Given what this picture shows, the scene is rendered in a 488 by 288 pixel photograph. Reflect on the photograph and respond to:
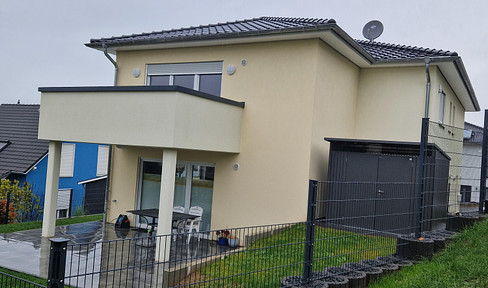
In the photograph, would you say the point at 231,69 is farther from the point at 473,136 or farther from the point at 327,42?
the point at 473,136

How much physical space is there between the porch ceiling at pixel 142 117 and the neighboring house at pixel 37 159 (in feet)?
25.3

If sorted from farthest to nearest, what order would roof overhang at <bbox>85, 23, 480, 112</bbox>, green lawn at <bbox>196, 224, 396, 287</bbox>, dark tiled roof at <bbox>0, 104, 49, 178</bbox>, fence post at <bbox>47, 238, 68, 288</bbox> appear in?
dark tiled roof at <bbox>0, 104, 49, 178</bbox>, roof overhang at <bbox>85, 23, 480, 112</bbox>, green lawn at <bbox>196, 224, 396, 287</bbox>, fence post at <bbox>47, 238, 68, 288</bbox>

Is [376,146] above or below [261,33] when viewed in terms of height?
below

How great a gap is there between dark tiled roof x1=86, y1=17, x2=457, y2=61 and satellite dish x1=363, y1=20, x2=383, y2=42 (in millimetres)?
268

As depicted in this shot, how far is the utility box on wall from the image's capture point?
8.65 meters

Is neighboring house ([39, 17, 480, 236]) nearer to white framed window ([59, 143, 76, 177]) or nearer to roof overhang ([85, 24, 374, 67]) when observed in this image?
roof overhang ([85, 24, 374, 67])

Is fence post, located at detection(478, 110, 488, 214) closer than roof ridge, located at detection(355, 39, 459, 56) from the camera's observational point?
Yes

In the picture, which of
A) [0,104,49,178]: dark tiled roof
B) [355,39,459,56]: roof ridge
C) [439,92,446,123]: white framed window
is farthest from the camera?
[0,104,49,178]: dark tiled roof

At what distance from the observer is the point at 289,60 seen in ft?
35.9

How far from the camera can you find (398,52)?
1298 cm

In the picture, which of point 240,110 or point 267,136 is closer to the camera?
point 267,136

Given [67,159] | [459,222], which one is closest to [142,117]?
[459,222]

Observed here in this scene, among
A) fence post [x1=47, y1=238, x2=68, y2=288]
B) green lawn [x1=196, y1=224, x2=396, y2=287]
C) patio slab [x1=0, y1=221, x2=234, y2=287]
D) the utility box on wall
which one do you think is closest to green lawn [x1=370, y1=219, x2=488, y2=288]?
green lawn [x1=196, y1=224, x2=396, y2=287]

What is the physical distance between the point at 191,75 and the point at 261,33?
280cm
